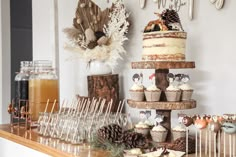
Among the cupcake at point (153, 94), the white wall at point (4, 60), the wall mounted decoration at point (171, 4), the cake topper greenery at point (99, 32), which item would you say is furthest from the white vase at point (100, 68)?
the white wall at point (4, 60)

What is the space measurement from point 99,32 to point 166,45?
556 mm

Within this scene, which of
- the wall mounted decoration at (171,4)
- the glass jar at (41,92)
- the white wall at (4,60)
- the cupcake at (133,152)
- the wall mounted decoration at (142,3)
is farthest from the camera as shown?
the white wall at (4,60)

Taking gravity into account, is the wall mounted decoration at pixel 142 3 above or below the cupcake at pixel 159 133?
above

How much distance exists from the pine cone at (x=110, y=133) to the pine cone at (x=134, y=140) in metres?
0.03

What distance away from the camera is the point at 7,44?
3061mm

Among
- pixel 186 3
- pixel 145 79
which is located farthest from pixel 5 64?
pixel 186 3

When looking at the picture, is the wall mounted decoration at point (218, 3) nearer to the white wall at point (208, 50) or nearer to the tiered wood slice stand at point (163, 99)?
the white wall at point (208, 50)

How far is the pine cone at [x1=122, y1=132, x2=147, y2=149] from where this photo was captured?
118 centimetres

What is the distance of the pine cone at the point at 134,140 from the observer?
3.88 feet

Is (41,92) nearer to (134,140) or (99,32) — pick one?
(99,32)

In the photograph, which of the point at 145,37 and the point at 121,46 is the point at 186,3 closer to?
the point at 145,37

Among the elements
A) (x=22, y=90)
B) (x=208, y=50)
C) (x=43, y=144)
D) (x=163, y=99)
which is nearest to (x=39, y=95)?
(x=22, y=90)

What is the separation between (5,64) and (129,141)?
84.6 inches

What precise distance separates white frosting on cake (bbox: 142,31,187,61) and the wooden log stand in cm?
43
